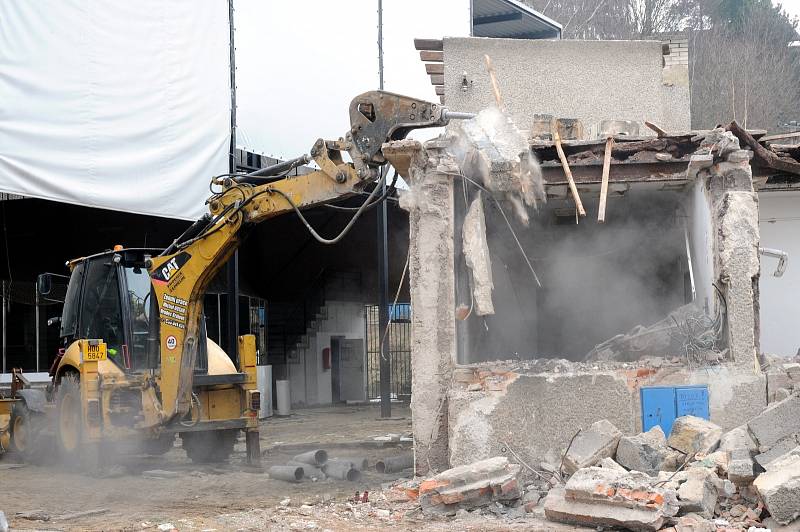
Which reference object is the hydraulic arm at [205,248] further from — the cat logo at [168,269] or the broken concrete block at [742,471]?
the broken concrete block at [742,471]

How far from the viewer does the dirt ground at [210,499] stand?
24.8ft

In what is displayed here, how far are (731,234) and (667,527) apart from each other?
10.0 ft

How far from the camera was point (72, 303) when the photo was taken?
11484 mm

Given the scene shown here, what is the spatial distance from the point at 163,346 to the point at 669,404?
221 inches

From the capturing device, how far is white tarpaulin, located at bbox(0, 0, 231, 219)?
12.8 m

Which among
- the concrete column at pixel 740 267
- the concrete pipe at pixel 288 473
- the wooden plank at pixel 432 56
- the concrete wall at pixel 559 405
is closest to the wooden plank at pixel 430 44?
the wooden plank at pixel 432 56

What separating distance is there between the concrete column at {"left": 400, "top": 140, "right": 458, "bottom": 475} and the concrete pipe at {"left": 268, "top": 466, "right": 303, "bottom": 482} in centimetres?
193

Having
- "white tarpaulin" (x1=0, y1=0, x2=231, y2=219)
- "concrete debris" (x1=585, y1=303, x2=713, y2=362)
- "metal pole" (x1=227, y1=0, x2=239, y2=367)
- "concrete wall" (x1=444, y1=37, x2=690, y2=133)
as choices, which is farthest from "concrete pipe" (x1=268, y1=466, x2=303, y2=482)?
"concrete wall" (x1=444, y1=37, x2=690, y2=133)

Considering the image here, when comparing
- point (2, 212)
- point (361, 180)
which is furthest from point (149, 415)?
point (2, 212)

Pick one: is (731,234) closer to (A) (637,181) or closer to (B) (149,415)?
(A) (637,181)

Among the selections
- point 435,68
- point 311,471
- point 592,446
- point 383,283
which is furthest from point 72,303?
point 383,283

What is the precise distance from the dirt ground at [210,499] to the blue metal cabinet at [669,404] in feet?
5.84

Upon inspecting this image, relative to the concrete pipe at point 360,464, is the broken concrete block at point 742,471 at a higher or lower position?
higher

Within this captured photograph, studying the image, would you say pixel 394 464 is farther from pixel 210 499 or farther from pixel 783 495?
pixel 783 495
